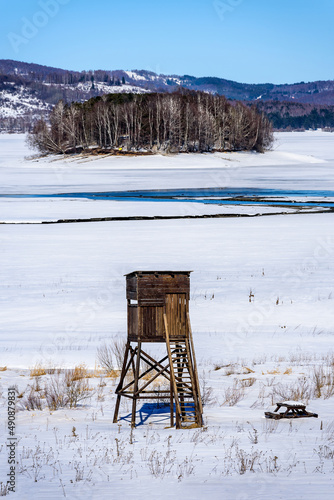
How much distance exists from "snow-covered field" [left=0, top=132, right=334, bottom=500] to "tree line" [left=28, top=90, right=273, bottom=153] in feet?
231

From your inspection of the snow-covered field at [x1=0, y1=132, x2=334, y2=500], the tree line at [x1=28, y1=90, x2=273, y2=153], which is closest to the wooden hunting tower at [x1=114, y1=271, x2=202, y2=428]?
the snow-covered field at [x1=0, y1=132, x2=334, y2=500]

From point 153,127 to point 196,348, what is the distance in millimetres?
101316

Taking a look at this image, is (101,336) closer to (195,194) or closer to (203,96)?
(195,194)

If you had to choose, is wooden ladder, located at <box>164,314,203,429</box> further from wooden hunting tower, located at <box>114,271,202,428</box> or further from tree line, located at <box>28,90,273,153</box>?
tree line, located at <box>28,90,273,153</box>

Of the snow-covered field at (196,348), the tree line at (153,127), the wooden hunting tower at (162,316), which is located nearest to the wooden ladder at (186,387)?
the wooden hunting tower at (162,316)

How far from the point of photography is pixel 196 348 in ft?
52.5

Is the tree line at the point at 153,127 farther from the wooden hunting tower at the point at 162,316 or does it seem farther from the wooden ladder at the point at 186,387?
the wooden hunting tower at the point at 162,316

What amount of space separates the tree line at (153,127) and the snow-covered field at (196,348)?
70.3 metres

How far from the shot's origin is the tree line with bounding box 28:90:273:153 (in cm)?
11175

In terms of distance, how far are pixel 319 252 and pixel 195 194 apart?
28.1 m

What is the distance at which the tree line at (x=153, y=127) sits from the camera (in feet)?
367

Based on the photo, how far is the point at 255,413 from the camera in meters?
11.5

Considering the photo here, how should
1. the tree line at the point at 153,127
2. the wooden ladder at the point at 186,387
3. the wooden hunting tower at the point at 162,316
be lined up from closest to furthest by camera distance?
the wooden ladder at the point at 186,387 → the wooden hunting tower at the point at 162,316 → the tree line at the point at 153,127

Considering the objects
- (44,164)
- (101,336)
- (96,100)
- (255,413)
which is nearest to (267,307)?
(101,336)
